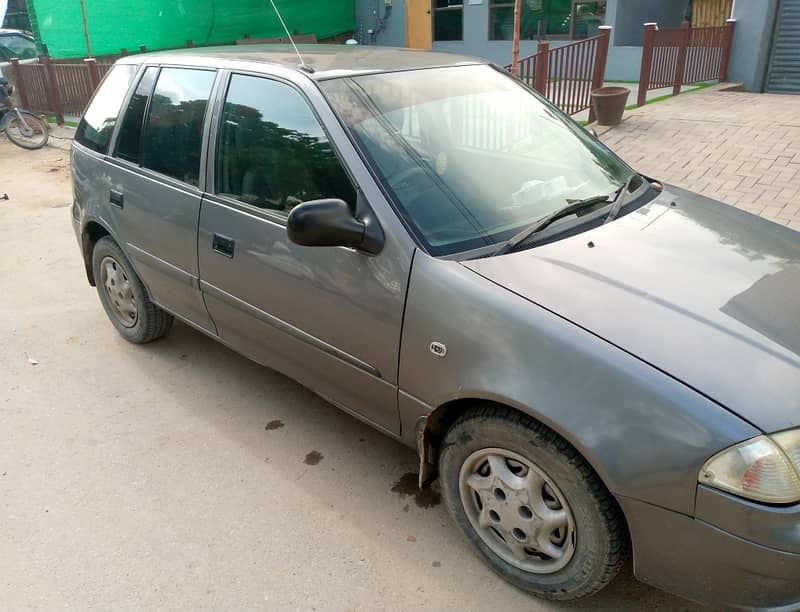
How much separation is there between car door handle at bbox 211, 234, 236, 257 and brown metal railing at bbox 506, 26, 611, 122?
700 centimetres

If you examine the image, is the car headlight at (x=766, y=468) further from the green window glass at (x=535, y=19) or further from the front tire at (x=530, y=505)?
the green window glass at (x=535, y=19)

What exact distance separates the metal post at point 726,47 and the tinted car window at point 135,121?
12.5 metres

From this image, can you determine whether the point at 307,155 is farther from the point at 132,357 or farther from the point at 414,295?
the point at 132,357

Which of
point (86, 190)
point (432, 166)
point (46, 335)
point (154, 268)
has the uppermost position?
point (432, 166)

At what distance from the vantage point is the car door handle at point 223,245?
3.05 metres

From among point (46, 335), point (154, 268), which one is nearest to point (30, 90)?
point (46, 335)

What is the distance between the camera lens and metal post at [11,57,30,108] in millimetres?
13719

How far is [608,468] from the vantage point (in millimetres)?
1897

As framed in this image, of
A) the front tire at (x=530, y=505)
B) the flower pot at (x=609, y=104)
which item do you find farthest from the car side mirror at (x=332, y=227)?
the flower pot at (x=609, y=104)

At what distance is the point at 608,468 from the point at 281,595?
1.31 m

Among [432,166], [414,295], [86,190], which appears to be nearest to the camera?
[414,295]

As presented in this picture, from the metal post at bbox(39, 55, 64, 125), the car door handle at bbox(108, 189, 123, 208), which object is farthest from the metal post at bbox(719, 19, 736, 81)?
the metal post at bbox(39, 55, 64, 125)

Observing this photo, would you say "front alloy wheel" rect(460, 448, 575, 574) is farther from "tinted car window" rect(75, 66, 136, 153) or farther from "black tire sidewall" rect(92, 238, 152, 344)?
"tinted car window" rect(75, 66, 136, 153)

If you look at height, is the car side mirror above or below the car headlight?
above
